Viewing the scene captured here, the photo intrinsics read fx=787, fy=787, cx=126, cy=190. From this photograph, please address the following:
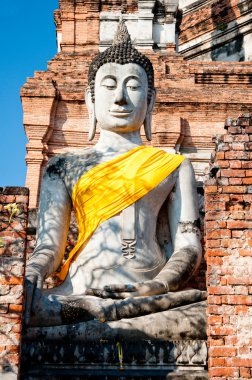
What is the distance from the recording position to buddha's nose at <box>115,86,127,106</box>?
7.54 metres

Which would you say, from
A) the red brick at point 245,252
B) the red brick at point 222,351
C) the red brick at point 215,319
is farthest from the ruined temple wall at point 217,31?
the red brick at point 222,351

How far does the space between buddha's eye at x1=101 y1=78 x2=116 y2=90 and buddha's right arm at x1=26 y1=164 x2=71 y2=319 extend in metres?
0.98

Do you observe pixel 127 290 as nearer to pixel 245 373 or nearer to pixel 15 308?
pixel 15 308

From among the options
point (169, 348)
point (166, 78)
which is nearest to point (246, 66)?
point (166, 78)

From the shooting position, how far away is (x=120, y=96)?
24.7 feet

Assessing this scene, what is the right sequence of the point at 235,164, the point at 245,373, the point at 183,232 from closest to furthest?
the point at 245,373, the point at 235,164, the point at 183,232

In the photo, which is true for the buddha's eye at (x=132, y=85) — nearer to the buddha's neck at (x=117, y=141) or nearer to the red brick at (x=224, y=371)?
the buddha's neck at (x=117, y=141)

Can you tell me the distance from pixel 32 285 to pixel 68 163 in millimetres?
1622

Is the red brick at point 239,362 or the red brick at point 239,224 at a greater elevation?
the red brick at point 239,224

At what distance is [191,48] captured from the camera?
19781 mm

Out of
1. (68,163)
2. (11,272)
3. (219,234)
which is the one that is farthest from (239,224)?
(68,163)

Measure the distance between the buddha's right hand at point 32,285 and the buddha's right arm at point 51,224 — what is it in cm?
1

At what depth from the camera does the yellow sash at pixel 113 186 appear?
6.92 m

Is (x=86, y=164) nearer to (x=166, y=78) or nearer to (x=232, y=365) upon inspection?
(x=232, y=365)
